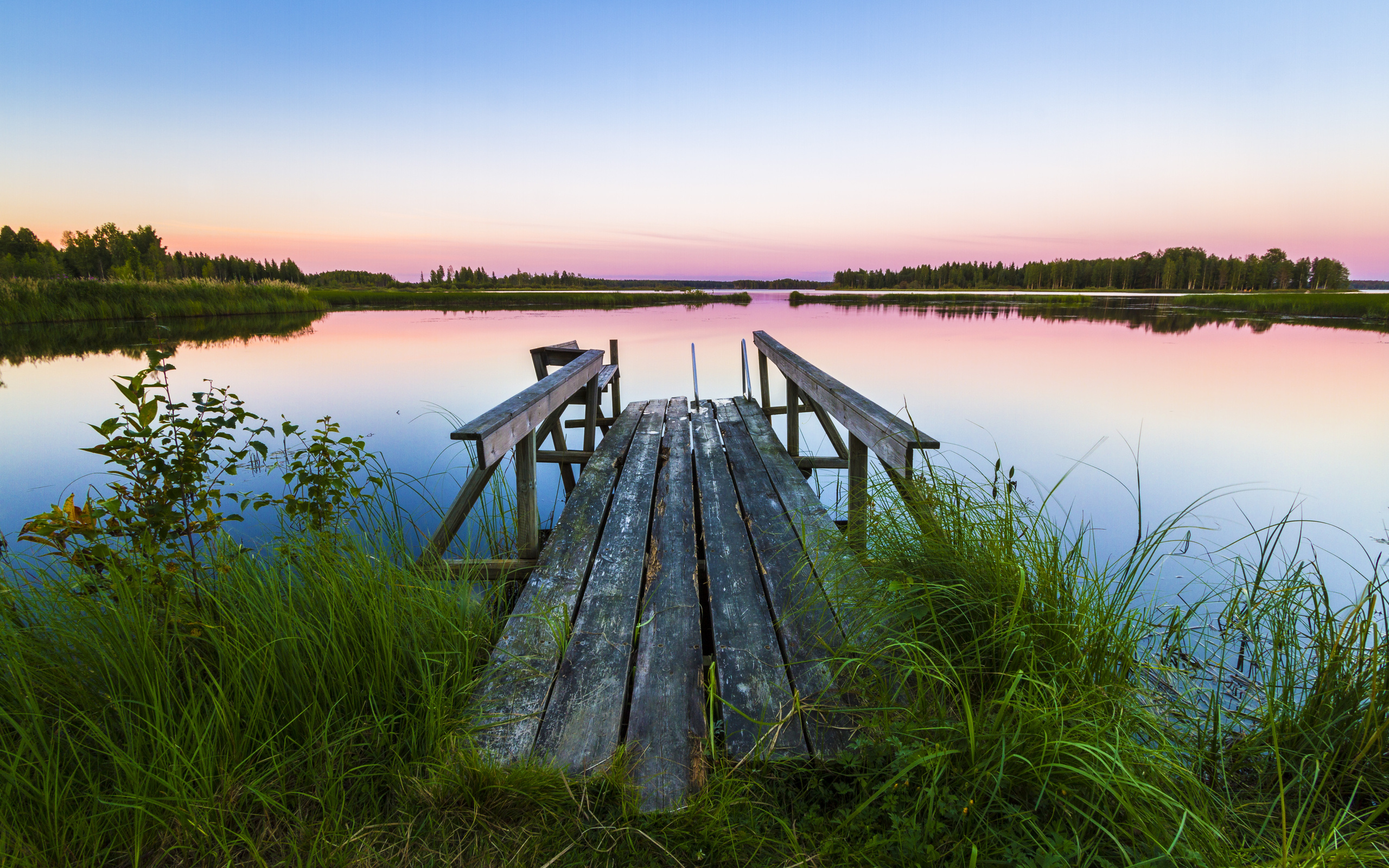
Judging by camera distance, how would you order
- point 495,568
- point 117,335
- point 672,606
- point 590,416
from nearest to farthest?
point 672,606 → point 495,568 → point 590,416 → point 117,335

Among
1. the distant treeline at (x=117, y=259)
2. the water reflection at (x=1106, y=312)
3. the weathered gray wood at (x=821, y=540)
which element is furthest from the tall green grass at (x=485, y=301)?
the weathered gray wood at (x=821, y=540)

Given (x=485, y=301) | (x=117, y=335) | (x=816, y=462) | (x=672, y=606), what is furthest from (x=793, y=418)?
(x=485, y=301)

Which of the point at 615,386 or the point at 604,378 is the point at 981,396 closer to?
the point at 615,386

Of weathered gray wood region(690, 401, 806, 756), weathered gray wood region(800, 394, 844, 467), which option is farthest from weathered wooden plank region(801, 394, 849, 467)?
weathered gray wood region(690, 401, 806, 756)

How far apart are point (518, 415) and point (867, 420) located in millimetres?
1923

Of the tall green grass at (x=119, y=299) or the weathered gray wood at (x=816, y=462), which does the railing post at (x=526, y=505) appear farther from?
the tall green grass at (x=119, y=299)

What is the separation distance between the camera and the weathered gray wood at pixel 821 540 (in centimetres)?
225

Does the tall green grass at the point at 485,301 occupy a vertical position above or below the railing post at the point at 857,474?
above

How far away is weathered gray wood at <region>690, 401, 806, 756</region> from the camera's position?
66.4 inches

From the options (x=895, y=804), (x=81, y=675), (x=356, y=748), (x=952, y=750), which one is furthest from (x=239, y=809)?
(x=952, y=750)

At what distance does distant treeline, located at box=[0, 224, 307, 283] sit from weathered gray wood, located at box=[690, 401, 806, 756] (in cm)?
8128

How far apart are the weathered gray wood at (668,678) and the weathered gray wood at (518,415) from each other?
3.27ft

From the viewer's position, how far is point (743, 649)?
85.3 inches

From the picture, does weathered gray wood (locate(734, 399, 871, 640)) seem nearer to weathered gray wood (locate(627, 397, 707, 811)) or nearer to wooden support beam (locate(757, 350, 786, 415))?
weathered gray wood (locate(627, 397, 707, 811))
